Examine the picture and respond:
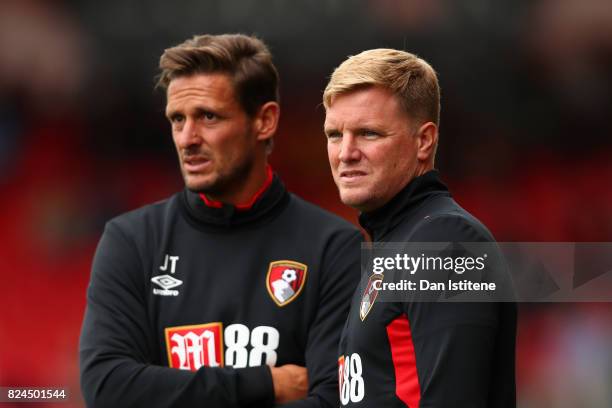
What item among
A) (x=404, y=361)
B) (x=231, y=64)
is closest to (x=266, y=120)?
(x=231, y=64)

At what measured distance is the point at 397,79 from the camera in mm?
2383

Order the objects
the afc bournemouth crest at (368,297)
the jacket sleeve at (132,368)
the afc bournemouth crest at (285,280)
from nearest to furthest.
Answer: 1. the afc bournemouth crest at (368,297)
2. the jacket sleeve at (132,368)
3. the afc bournemouth crest at (285,280)

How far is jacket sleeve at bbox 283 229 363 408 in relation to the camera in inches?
111

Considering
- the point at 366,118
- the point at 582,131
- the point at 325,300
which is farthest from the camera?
the point at 582,131

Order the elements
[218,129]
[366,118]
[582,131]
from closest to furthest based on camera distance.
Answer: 1. [366,118]
2. [218,129]
3. [582,131]

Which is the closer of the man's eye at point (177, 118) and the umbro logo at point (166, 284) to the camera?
the umbro logo at point (166, 284)

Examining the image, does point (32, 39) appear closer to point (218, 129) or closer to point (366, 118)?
point (218, 129)

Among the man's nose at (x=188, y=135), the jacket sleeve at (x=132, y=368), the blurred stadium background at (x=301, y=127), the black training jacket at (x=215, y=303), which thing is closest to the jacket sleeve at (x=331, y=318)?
the black training jacket at (x=215, y=303)

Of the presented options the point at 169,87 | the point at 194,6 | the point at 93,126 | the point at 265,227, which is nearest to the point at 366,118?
the point at 265,227

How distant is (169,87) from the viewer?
3.26 metres

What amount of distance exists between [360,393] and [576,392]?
13.5 feet

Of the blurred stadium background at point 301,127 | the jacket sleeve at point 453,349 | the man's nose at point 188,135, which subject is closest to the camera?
the jacket sleeve at point 453,349

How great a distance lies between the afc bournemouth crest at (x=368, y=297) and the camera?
218 cm

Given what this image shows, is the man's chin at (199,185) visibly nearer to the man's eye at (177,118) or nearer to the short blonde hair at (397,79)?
the man's eye at (177,118)
